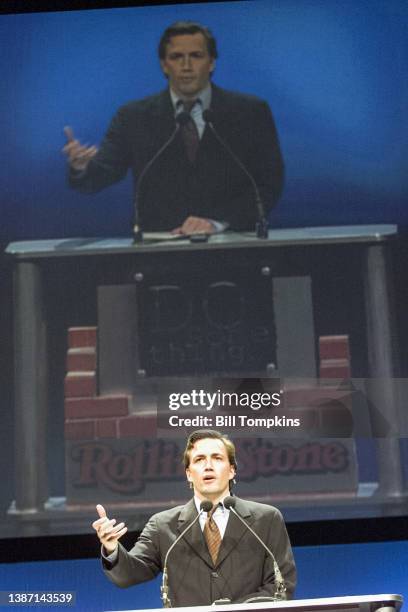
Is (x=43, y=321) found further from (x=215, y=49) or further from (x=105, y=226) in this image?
(x=215, y=49)

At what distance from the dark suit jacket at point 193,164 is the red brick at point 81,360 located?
711 mm

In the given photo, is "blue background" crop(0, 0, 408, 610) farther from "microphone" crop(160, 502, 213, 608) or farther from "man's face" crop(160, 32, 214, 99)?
"microphone" crop(160, 502, 213, 608)

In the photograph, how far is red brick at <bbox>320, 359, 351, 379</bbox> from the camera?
17.3 ft

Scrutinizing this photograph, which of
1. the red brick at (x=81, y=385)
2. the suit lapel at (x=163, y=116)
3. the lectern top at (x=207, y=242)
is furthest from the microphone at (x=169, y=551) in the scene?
the suit lapel at (x=163, y=116)

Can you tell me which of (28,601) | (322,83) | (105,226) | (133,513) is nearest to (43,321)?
(105,226)

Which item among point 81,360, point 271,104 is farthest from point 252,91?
point 81,360

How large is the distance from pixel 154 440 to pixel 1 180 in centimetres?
157

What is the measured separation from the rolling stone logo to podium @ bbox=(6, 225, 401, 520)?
0.27 meters

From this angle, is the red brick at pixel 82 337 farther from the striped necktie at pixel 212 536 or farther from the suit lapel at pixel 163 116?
the striped necktie at pixel 212 536

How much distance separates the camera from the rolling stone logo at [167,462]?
5262 mm

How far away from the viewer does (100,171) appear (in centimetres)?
546

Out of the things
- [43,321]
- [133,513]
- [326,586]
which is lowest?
[326,586]

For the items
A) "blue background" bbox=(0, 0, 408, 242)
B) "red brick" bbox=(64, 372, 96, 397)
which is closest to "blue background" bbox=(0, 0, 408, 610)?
"blue background" bbox=(0, 0, 408, 242)

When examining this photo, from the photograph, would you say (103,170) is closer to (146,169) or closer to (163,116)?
(146,169)
